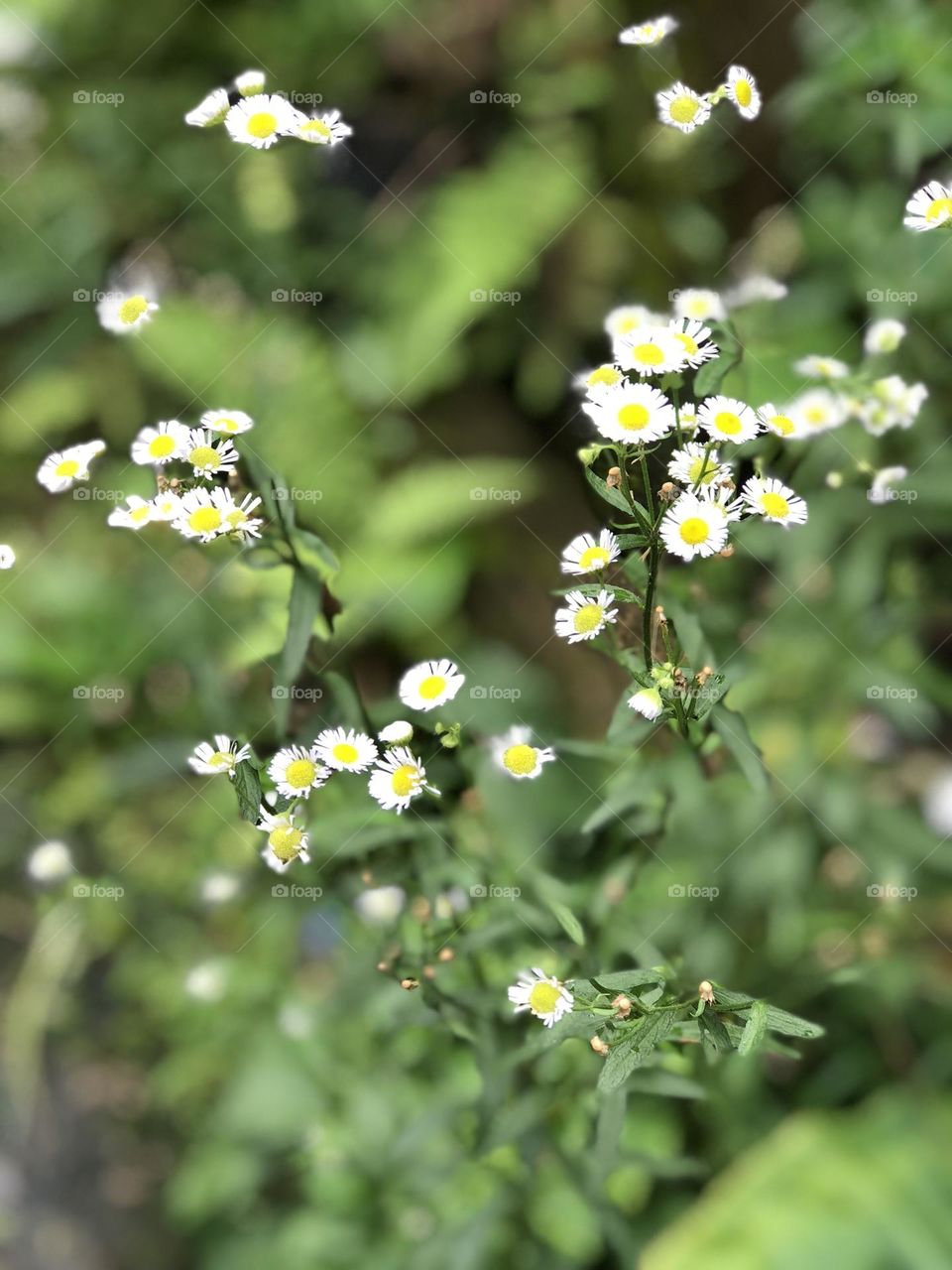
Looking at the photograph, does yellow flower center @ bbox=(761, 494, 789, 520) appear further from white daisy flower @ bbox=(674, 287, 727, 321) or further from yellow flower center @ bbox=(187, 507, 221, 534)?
yellow flower center @ bbox=(187, 507, 221, 534)

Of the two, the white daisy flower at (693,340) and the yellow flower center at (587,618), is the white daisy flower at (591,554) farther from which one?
the white daisy flower at (693,340)

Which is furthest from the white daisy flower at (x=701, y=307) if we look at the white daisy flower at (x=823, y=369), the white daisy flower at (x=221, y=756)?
the white daisy flower at (x=221, y=756)

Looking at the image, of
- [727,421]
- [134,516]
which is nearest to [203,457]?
[134,516]

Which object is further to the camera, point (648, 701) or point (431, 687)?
point (431, 687)

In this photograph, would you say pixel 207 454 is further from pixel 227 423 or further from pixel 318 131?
pixel 318 131

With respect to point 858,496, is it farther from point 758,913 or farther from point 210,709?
point 210,709

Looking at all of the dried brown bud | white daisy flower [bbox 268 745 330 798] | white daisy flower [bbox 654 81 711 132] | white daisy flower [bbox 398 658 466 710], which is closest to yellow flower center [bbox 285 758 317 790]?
white daisy flower [bbox 268 745 330 798]

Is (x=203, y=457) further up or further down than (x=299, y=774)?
further up
